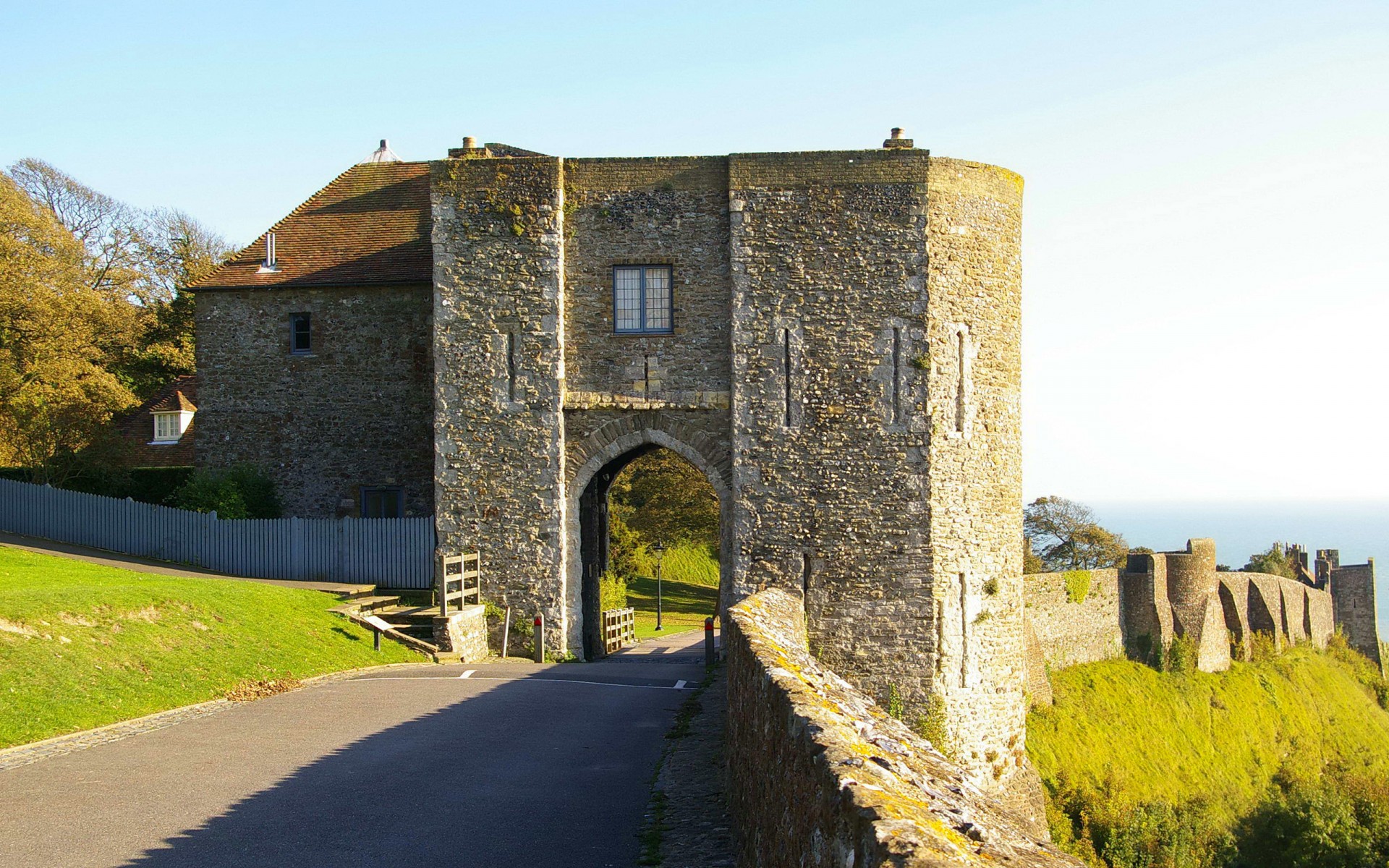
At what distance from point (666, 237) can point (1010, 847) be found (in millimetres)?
17322

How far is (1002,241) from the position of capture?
21188 mm

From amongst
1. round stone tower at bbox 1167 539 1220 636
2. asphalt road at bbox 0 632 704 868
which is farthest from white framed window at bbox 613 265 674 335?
round stone tower at bbox 1167 539 1220 636

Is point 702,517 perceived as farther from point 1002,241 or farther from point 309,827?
point 309,827

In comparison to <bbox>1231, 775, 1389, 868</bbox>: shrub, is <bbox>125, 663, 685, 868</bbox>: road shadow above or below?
above

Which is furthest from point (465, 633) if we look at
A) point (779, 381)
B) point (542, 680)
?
point (779, 381)

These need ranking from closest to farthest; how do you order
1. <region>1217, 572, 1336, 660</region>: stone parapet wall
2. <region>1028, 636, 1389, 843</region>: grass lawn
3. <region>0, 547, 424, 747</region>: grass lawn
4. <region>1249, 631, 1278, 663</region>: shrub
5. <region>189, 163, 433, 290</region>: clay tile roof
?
<region>0, 547, 424, 747</region>: grass lawn, <region>189, 163, 433, 290</region>: clay tile roof, <region>1028, 636, 1389, 843</region>: grass lawn, <region>1217, 572, 1336, 660</region>: stone parapet wall, <region>1249, 631, 1278, 663</region>: shrub

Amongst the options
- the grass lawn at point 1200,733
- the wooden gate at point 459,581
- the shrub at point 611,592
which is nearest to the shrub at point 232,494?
the wooden gate at point 459,581

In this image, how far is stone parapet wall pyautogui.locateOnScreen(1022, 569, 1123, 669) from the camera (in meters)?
34.5

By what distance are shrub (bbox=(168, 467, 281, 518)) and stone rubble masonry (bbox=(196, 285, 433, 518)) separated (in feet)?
0.84

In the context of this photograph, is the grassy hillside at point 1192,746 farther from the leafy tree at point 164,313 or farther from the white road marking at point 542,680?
the leafy tree at point 164,313

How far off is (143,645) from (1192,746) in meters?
32.1

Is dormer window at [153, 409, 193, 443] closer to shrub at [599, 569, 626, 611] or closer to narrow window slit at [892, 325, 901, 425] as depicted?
shrub at [599, 569, 626, 611]

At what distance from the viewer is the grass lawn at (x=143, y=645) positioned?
12727 mm

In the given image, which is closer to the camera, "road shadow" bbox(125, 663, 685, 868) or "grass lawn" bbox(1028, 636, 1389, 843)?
"road shadow" bbox(125, 663, 685, 868)
